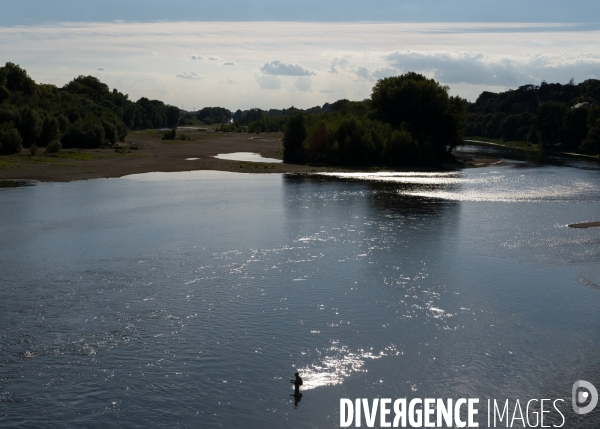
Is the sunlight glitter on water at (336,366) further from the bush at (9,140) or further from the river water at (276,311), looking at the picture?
the bush at (9,140)

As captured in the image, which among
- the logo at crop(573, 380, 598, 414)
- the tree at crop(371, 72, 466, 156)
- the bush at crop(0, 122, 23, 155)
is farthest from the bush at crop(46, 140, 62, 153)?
the logo at crop(573, 380, 598, 414)

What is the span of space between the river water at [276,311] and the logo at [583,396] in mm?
311

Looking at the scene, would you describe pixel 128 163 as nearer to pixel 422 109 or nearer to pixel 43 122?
pixel 43 122

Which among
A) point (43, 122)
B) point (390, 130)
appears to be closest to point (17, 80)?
point (43, 122)

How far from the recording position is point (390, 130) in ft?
323

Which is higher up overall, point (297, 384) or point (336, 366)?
point (297, 384)

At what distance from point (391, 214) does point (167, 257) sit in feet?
73.1

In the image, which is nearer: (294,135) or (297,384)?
(297,384)

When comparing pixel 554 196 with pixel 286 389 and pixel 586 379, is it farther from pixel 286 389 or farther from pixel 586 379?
→ pixel 286 389

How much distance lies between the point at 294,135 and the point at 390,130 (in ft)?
49.5

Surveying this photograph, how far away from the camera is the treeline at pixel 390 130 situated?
9719cm

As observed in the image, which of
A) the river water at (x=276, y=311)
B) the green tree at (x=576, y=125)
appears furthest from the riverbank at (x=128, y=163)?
the green tree at (x=576, y=125)

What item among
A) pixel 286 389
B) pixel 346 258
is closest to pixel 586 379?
pixel 286 389

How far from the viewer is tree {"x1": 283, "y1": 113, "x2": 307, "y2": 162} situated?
339 feet
